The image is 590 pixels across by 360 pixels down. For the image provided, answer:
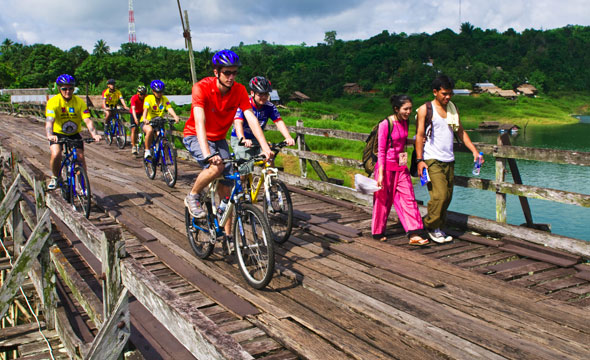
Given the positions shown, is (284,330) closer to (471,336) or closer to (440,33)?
(471,336)

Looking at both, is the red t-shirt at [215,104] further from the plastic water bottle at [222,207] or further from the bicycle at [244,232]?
the plastic water bottle at [222,207]

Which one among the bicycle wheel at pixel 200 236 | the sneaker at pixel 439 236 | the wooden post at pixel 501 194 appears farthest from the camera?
the wooden post at pixel 501 194

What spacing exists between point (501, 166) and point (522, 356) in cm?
353

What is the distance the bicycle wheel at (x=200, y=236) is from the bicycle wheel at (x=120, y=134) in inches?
490

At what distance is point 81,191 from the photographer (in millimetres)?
8469

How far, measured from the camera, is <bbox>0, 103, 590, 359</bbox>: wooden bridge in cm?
Answer: 324

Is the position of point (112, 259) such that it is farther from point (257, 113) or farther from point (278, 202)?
point (257, 113)

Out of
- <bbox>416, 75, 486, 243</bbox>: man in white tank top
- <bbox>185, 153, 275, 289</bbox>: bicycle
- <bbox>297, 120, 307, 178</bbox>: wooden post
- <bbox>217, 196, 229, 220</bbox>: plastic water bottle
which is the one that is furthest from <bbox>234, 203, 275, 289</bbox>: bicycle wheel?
<bbox>297, 120, 307, 178</bbox>: wooden post

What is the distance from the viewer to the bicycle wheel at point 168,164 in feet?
35.6

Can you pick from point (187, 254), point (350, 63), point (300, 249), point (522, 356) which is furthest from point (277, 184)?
point (350, 63)

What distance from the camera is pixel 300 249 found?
6590 mm

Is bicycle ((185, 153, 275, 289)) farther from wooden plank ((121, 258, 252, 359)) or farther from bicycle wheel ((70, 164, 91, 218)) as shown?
bicycle wheel ((70, 164, 91, 218))

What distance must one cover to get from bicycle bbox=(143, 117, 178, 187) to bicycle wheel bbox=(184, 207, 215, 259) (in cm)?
445


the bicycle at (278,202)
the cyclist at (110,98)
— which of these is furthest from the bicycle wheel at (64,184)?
the cyclist at (110,98)
